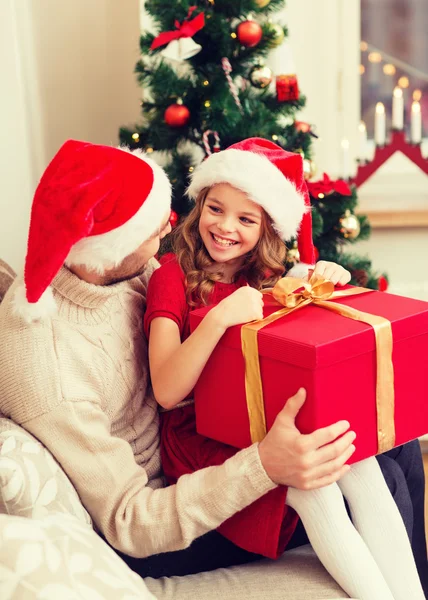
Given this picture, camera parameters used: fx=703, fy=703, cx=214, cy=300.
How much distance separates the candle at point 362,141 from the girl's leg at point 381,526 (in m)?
2.02

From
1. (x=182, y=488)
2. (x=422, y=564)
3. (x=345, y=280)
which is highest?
(x=345, y=280)

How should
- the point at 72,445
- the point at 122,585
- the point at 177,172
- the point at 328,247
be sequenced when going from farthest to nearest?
the point at 328,247
the point at 177,172
the point at 72,445
the point at 122,585

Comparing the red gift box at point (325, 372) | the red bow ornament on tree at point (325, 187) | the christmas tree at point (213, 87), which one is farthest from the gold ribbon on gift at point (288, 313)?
the red bow ornament on tree at point (325, 187)

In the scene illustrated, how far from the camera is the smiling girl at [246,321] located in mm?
1183

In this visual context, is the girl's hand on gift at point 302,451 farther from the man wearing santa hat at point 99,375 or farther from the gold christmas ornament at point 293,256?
the gold christmas ornament at point 293,256

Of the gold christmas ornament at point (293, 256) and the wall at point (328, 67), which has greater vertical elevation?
the wall at point (328, 67)

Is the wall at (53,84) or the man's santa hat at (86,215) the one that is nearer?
the man's santa hat at (86,215)

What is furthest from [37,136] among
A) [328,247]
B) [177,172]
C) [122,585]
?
[122,585]

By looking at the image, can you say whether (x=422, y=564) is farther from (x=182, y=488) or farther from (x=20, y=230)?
(x=20, y=230)

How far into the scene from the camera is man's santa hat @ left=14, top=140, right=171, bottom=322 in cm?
114

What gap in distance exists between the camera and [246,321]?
1192mm

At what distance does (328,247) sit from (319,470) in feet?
4.22

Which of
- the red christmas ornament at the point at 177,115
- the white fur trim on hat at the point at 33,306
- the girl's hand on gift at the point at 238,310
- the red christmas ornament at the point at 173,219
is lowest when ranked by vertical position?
the red christmas ornament at the point at 173,219

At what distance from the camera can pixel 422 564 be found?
149 centimetres
